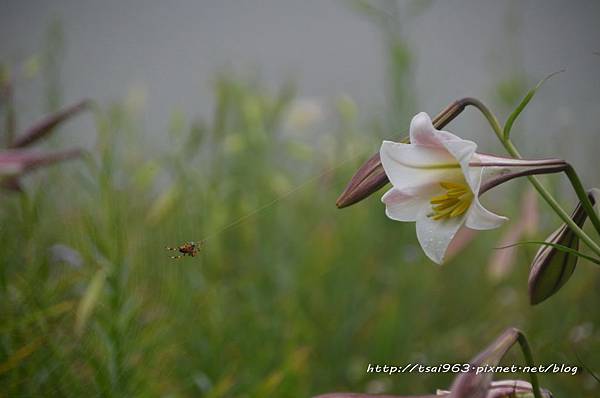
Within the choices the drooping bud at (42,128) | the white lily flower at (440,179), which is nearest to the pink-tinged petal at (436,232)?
the white lily flower at (440,179)

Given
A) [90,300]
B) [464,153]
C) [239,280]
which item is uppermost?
[464,153]

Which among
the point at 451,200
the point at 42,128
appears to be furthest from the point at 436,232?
the point at 42,128

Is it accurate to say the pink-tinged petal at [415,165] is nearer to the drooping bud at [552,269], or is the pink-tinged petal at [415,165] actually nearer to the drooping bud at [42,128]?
the drooping bud at [552,269]

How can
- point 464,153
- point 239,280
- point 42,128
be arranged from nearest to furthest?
1. point 464,153
2. point 42,128
3. point 239,280

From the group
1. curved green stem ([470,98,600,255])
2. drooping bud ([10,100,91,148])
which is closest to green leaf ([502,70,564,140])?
curved green stem ([470,98,600,255])

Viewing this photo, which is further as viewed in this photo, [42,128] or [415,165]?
[42,128]

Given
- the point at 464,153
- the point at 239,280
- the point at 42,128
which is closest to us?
the point at 464,153

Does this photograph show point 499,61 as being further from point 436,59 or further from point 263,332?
point 263,332

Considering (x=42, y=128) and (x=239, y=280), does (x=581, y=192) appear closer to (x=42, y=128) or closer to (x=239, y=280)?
(x=42, y=128)
